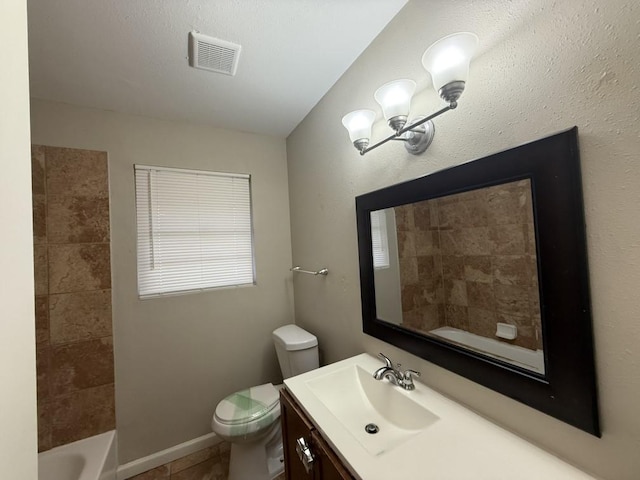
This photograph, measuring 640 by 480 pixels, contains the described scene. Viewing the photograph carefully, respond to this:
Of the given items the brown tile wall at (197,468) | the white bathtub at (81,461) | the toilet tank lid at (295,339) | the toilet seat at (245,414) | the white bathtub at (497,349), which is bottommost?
the brown tile wall at (197,468)

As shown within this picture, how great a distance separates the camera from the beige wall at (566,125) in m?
0.57

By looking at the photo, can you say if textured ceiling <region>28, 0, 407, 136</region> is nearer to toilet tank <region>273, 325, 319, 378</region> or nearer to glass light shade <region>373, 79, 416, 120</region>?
glass light shade <region>373, 79, 416, 120</region>

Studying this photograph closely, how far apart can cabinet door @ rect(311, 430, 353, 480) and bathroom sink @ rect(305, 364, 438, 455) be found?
93 millimetres

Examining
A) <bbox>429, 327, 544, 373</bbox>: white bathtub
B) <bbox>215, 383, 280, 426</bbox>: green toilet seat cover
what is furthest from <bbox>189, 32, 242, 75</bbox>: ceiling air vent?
<bbox>215, 383, 280, 426</bbox>: green toilet seat cover

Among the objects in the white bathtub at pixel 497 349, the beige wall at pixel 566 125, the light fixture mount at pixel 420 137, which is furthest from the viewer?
the light fixture mount at pixel 420 137

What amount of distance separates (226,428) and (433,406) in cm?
113

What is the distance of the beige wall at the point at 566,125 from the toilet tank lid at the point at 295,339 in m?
0.62

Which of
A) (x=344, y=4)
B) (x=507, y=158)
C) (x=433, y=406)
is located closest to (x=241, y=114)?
(x=344, y=4)

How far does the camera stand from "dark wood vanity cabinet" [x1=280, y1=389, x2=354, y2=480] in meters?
0.79

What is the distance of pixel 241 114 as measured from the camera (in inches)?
72.5

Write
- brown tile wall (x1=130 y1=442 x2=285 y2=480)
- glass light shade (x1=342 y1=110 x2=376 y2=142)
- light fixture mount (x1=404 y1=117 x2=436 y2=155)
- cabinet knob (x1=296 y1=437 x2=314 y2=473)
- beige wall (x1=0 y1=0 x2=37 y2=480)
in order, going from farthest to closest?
brown tile wall (x1=130 y1=442 x2=285 y2=480), glass light shade (x1=342 y1=110 x2=376 y2=142), light fixture mount (x1=404 y1=117 x2=436 y2=155), cabinet knob (x1=296 y1=437 x2=314 y2=473), beige wall (x1=0 y1=0 x2=37 y2=480)

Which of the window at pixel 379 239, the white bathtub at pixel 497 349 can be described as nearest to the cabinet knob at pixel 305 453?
the white bathtub at pixel 497 349

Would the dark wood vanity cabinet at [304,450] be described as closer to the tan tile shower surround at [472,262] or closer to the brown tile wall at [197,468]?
the tan tile shower surround at [472,262]

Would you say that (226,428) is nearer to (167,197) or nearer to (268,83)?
(167,197)
